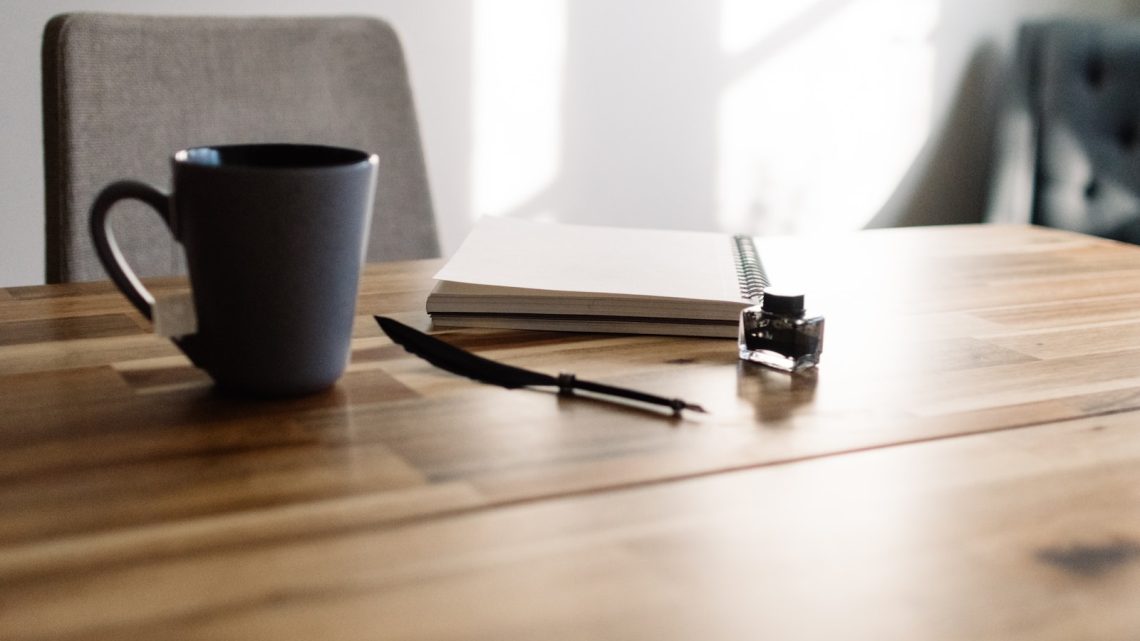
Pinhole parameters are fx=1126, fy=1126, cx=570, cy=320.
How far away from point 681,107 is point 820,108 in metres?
0.36

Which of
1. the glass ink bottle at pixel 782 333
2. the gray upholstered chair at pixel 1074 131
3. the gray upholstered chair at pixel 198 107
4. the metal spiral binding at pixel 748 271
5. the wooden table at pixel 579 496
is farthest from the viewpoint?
the gray upholstered chair at pixel 1074 131

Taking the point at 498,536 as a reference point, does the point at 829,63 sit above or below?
above

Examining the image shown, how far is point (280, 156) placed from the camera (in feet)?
1.95

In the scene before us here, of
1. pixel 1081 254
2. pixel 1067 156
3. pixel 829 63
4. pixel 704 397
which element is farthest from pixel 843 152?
pixel 704 397

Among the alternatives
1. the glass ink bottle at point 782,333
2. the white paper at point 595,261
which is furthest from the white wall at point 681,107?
the glass ink bottle at point 782,333

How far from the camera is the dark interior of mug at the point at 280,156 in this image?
567 millimetres

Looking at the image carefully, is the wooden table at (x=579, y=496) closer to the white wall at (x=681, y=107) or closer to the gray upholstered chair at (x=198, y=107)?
the gray upholstered chair at (x=198, y=107)

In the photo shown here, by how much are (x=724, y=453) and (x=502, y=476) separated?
0.10m

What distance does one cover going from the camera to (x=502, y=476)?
1.49ft

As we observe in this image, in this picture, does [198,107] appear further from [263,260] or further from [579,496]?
[579,496]

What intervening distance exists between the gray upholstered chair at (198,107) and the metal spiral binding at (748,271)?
423 millimetres

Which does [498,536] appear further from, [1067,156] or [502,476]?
[1067,156]

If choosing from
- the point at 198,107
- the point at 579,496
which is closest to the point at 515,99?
the point at 198,107

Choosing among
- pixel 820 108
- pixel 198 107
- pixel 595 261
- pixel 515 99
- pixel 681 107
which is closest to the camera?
pixel 595 261
